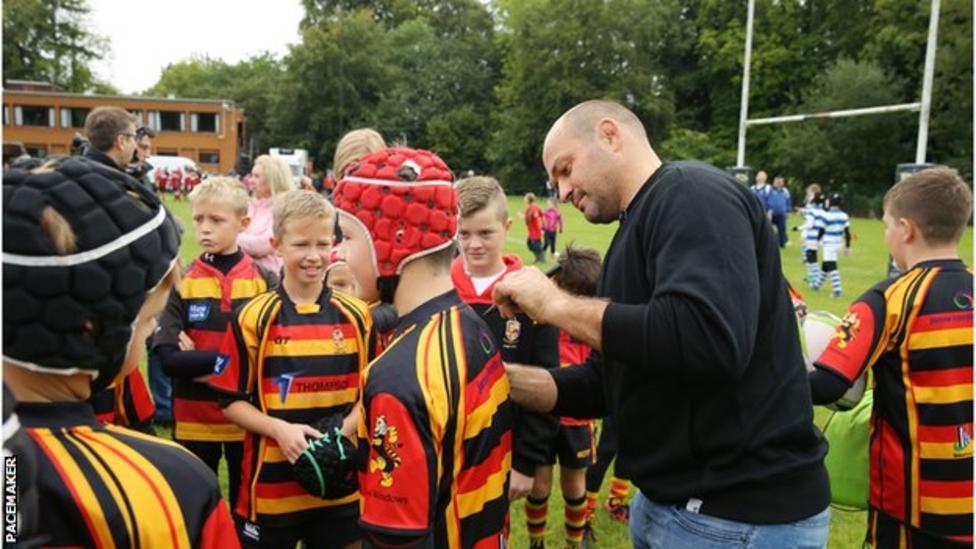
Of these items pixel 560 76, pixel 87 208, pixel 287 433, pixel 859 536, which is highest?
pixel 560 76

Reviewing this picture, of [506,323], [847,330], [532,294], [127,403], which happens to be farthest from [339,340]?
[847,330]

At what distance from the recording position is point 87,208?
144 centimetres

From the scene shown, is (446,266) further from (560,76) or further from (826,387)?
(560,76)

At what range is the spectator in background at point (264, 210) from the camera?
19.1 ft

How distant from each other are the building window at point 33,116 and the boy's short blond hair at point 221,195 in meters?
67.5

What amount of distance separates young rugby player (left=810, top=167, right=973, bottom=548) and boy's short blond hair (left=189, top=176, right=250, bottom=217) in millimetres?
3420

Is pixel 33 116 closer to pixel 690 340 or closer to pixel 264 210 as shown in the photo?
pixel 264 210

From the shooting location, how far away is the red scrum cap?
232 centimetres

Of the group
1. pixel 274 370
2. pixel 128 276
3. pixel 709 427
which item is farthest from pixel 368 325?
pixel 128 276

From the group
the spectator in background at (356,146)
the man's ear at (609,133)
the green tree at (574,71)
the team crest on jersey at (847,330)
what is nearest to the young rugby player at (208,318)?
the spectator in background at (356,146)

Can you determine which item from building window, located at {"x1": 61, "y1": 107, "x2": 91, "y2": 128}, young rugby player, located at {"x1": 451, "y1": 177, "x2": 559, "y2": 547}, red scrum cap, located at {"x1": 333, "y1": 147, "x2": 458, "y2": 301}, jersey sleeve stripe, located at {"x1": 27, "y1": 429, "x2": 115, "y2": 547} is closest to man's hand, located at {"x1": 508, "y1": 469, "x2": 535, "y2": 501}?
young rugby player, located at {"x1": 451, "y1": 177, "x2": 559, "y2": 547}

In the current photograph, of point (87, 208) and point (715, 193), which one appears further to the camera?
point (715, 193)

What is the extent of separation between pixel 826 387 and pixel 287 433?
93.2 inches

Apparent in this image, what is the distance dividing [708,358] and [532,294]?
1.92ft
